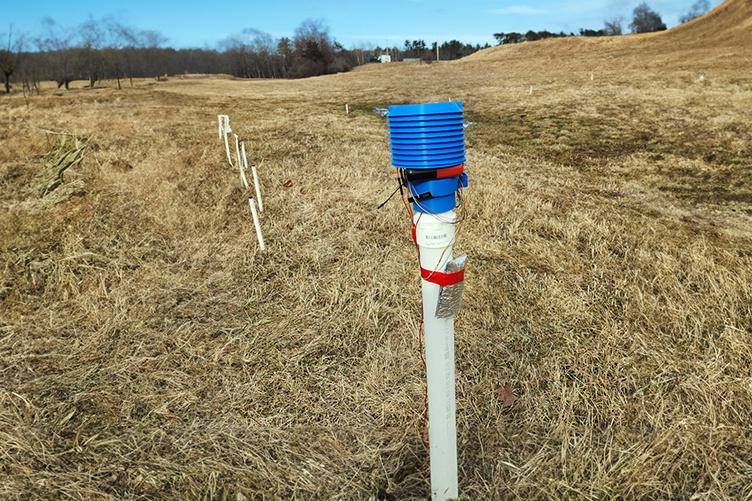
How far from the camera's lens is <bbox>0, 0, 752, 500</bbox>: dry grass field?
2.88 m

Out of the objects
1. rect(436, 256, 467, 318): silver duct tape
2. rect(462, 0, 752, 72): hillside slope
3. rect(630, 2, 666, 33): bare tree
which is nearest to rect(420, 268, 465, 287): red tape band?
rect(436, 256, 467, 318): silver duct tape

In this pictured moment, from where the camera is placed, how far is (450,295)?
6.84 ft

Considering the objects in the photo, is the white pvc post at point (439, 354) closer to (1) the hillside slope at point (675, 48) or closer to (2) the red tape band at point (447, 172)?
(2) the red tape band at point (447, 172)

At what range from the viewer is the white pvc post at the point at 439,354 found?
2.11 meters

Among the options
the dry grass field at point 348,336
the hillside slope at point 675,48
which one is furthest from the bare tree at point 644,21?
the dry grass field at point 348,336

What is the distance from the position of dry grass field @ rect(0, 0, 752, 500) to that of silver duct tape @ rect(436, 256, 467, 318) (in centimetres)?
132

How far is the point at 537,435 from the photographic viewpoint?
310 centimetres

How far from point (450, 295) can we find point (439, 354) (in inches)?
12.3

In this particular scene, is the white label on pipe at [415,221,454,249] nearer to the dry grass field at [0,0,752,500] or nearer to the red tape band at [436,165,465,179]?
the red tape band at [436,165,465,179]

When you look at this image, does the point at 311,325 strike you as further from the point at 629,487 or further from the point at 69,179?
the point at 69,179

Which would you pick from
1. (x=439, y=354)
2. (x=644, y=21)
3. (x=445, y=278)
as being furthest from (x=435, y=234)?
(x=644, y=21)

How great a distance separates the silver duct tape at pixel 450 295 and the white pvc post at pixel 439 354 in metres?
0.03

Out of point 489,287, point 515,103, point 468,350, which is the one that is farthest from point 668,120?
point 468,350

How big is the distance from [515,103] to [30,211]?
19902 mm
